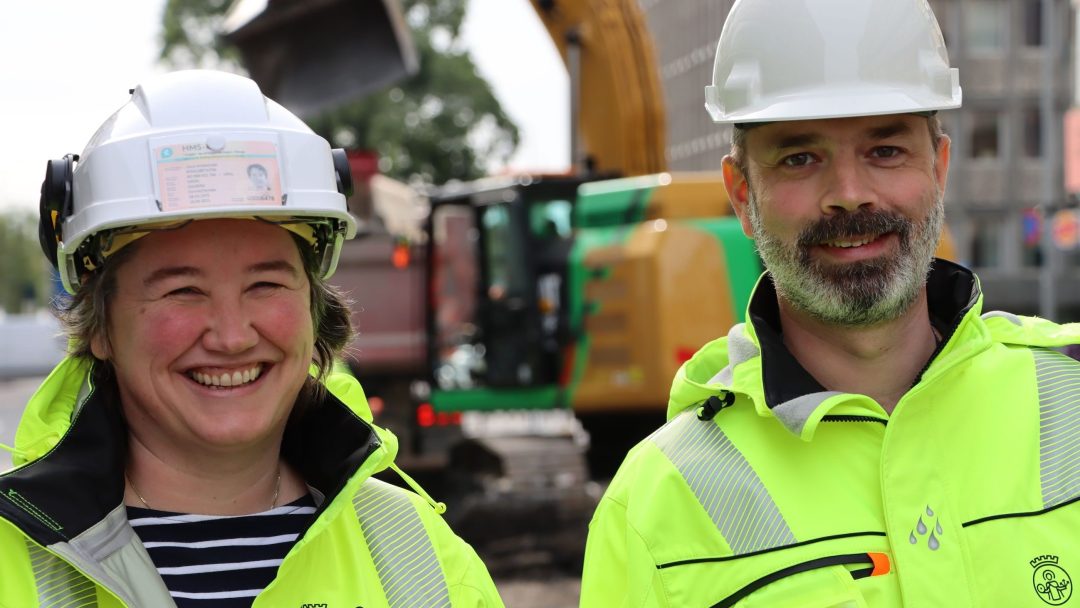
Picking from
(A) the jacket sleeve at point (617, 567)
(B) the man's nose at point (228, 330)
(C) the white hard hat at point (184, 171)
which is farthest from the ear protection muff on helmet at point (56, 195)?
(A) the jacket sleeve at point (617, 567)

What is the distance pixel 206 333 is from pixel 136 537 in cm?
37

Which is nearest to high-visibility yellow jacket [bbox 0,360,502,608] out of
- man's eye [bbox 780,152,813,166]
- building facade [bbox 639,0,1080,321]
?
man's eye [bbox 780,152,813,166]

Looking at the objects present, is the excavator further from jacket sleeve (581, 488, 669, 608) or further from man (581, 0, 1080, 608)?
jacket sleeve (581, 488, 669, 608)

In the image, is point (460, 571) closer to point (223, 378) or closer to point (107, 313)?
point (223, 378)

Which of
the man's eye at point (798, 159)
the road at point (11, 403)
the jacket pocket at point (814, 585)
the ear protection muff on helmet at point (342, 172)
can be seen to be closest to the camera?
the jacket pocket at point (814, 585)

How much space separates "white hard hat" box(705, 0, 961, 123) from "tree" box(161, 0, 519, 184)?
26.4 m

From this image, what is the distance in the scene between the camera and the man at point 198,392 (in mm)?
2201

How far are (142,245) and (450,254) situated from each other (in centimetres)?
760

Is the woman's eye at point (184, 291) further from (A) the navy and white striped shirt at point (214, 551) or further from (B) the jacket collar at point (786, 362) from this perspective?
(B) the jacket collar at point (786, 362)

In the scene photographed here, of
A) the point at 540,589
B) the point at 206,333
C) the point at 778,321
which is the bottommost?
the point at 540,589

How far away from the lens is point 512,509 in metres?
10.2

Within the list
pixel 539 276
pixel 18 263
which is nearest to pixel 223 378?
pixel 539 276

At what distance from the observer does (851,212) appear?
2.34 meters

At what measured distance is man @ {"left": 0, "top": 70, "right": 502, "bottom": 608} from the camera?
2.20 m
